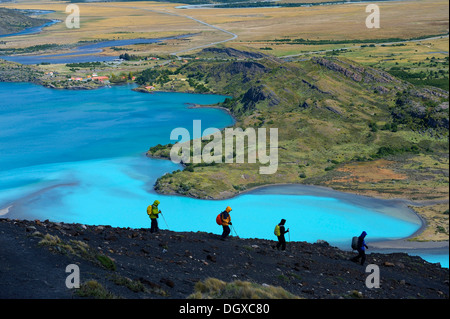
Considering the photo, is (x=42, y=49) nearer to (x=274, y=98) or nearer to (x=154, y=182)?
(x=274, y=98)

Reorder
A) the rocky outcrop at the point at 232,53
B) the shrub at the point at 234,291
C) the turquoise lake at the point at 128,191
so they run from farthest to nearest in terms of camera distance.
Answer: the rocky outcrop at the point at 232,53, the turquoise lake at the point at 128,191, the shrub at the point at 234,291

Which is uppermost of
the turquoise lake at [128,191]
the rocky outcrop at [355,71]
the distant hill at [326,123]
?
the rocky outcrop at [355,71]

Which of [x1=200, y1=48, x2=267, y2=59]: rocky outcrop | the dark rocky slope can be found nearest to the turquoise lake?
the dark rocky slope

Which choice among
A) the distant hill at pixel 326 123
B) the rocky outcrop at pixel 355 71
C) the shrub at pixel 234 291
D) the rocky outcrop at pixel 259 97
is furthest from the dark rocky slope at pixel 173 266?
the rocky outcrop at pixel 355 71

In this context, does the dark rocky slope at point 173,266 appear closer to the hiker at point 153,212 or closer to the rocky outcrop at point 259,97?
the hiker at point 153,212

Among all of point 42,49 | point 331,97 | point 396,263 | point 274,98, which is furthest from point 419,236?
point 42,49

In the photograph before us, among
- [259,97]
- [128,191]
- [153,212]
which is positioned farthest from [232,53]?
[153,212]
